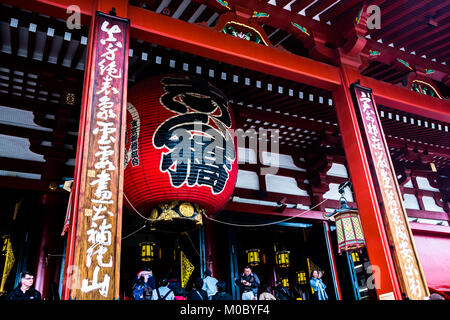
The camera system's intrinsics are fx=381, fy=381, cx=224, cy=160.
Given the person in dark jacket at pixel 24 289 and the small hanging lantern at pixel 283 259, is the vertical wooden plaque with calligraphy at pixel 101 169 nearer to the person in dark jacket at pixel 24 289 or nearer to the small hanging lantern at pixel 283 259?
the person in dark jacket at pixel 24 289

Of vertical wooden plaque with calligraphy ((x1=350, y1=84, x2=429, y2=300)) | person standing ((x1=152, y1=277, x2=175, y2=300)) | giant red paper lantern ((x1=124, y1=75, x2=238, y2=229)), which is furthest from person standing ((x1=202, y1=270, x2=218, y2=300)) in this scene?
vertical wooden plaque with calligraphy ((x1=350, y1=84, x2=429, y2=300))

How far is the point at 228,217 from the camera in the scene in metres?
7.54

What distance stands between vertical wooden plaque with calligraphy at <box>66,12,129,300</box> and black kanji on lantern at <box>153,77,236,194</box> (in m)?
0.93

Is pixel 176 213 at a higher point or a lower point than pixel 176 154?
lower

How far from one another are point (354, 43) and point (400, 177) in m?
5.34

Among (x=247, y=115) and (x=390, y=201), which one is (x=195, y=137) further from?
(x=247, y=115)

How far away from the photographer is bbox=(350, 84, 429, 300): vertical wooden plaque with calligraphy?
12.3ft

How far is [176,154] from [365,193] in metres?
2.10

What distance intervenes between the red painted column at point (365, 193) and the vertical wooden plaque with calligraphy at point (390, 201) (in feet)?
0.19

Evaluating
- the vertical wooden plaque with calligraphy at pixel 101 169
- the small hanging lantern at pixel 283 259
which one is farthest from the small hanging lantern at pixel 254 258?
the vertical wooden plaque with calligraphy at pixel 101 169

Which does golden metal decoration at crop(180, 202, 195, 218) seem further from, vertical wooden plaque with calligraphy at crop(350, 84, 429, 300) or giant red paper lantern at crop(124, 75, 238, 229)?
vertical wooden plaque with calligraphy at crop(350, 84, 429, 300)

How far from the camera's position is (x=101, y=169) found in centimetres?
283

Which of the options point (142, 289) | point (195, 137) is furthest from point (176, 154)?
point (142, 289)
